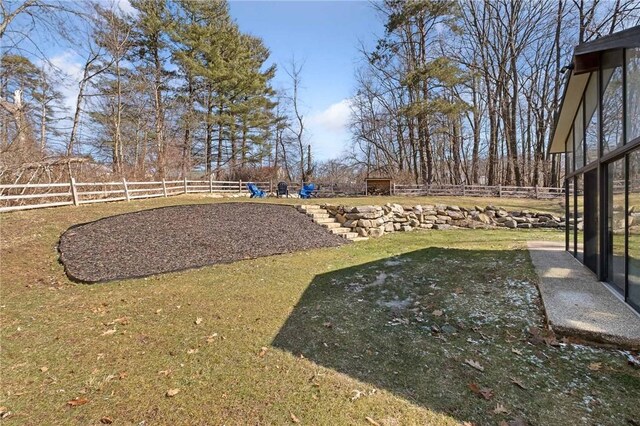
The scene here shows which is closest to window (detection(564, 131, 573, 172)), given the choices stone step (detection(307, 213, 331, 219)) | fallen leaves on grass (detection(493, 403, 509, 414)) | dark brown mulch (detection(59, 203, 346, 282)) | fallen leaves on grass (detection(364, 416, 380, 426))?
dark brown mulch (detection(59, 203, 346, 282))

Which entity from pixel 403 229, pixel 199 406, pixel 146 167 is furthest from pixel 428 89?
pixel 199 406

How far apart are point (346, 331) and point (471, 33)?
23861 mm

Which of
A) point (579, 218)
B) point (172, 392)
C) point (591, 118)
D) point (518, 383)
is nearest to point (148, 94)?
point (172, 392)

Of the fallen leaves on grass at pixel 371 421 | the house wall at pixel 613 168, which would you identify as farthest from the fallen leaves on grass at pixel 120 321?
the house wall at pixel 613 168

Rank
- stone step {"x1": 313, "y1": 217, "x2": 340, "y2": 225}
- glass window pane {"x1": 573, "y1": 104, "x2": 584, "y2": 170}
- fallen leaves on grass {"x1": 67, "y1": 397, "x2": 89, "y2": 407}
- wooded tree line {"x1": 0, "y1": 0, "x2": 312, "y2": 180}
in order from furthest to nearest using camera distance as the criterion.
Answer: stone step {"x1": 313, "y1": 217, "x2": 340, "y2": 225}, wooded tree line {"x1": 0, "y1": 0, "x2": 312, "y2": 180}, glass window pane {"x1": 573, "y1": 104, "x2": 584, "y2": 170}, fallen leaves on grass {"x1": 67, "y1": 397, "x2": 89, "y2": 407}

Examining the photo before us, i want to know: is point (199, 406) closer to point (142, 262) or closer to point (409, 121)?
point (142, 262)

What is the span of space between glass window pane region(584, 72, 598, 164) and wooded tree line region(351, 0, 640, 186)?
46.1ft

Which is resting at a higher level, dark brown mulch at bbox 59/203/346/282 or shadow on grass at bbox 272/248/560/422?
dark brown mulch at bbox 59/203/346/282

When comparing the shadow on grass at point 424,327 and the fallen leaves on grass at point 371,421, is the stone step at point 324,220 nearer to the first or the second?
the shadow on grass at point 424,327

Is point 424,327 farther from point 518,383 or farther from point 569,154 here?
point 569,154

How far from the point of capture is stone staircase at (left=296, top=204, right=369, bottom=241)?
9.51 m

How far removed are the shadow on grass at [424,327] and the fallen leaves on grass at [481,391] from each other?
4 centimetres

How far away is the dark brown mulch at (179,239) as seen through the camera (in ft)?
19.7

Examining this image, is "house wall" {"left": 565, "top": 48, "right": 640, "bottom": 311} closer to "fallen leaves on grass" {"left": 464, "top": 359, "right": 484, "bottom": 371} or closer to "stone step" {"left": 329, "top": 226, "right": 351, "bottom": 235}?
"fallen leaves on grass" {"left": 464, "top": 359, "right": 484, "bottom": 371}
